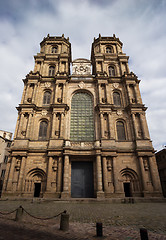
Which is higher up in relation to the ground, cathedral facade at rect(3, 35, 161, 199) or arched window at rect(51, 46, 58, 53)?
arched window at rect(51, 46, 58, 53)

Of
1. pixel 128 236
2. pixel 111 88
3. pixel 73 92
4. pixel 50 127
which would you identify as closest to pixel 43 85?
pixel 73 92

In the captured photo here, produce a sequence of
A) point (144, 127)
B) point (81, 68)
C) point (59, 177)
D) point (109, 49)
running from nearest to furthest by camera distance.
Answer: point (59, 177), point (144, 127), point (81, 68), point (109, 49)

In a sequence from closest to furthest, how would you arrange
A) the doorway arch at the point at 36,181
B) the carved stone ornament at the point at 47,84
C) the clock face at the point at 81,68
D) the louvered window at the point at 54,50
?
the doorway arch at the point at 36,181 < the carved stone ornament at the point at 47,84 < the clock face at the point at 81,68 < the louvered window at the point at 54,50

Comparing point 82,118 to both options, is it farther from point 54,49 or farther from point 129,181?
point 54,49

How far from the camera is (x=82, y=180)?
69.1 feet

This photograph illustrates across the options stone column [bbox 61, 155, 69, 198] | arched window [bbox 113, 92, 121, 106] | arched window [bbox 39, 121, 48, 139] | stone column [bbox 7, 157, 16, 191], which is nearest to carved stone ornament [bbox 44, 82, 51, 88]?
arched window [bbox 39, 121, 48, 139]

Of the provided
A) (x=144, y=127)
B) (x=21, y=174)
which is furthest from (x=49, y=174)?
(x=144, y=127)

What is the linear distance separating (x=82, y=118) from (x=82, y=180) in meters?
10.0

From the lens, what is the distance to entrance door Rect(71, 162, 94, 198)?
20391 mm

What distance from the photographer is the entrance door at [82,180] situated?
20391mm

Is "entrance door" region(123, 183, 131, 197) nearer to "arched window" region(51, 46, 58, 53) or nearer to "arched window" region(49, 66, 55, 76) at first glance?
"arched window" region(49, 66, 55, 76)

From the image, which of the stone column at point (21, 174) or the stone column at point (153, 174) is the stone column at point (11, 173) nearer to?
the stone column at point (21, 174)

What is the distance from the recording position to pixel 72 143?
22281 mm

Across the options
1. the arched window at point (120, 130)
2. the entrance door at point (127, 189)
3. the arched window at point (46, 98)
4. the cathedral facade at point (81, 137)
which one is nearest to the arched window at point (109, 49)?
the cathedral facade at point (81, 137)
